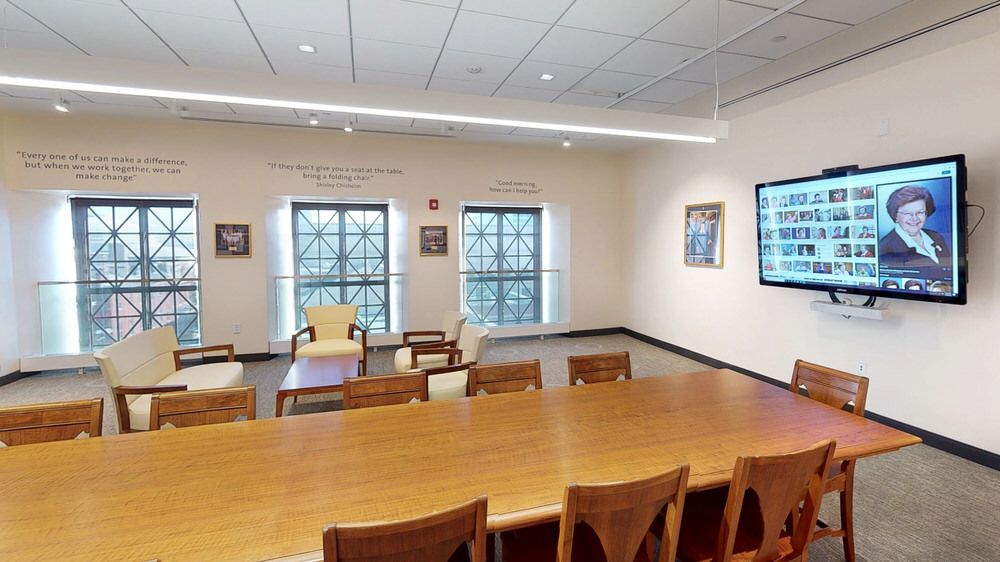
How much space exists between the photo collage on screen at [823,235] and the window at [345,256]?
16.0ft

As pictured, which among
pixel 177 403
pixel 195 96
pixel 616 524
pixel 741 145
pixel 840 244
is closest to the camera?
pixel 616 524

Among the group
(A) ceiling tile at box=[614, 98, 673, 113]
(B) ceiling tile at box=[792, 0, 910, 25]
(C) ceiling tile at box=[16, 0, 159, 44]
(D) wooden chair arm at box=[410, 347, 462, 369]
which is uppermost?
(A) ceiling tile at box=[614, 98, 673, 113]

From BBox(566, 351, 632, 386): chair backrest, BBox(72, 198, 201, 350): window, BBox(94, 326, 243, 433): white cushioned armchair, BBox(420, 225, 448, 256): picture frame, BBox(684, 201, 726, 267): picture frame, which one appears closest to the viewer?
BBox(566, 351, 632, 386): chair backrest

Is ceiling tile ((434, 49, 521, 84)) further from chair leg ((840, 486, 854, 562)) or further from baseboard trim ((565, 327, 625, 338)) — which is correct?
baseboard trim ((565, 327, 625, 338))

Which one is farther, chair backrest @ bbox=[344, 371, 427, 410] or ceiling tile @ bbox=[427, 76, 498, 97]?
ceiling tile @ bbox=[427, 76, 498, 97]

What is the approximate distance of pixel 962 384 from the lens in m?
3.11

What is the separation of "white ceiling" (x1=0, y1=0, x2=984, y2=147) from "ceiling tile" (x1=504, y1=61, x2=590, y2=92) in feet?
0.06

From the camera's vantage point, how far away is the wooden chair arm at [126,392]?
2684mm

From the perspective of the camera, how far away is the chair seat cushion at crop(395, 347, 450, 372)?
4.22 metres

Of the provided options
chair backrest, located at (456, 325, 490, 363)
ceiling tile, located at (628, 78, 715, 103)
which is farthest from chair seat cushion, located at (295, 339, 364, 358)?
ceiling tile, located at (628, 78, 715, 103)

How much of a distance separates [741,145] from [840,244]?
5.83 ft

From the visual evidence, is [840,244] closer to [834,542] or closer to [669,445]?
[834,542]

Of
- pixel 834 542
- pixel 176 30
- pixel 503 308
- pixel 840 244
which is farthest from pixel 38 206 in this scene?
pixel 840 244

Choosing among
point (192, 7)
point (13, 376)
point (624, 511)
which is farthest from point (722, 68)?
point (13, 376)
